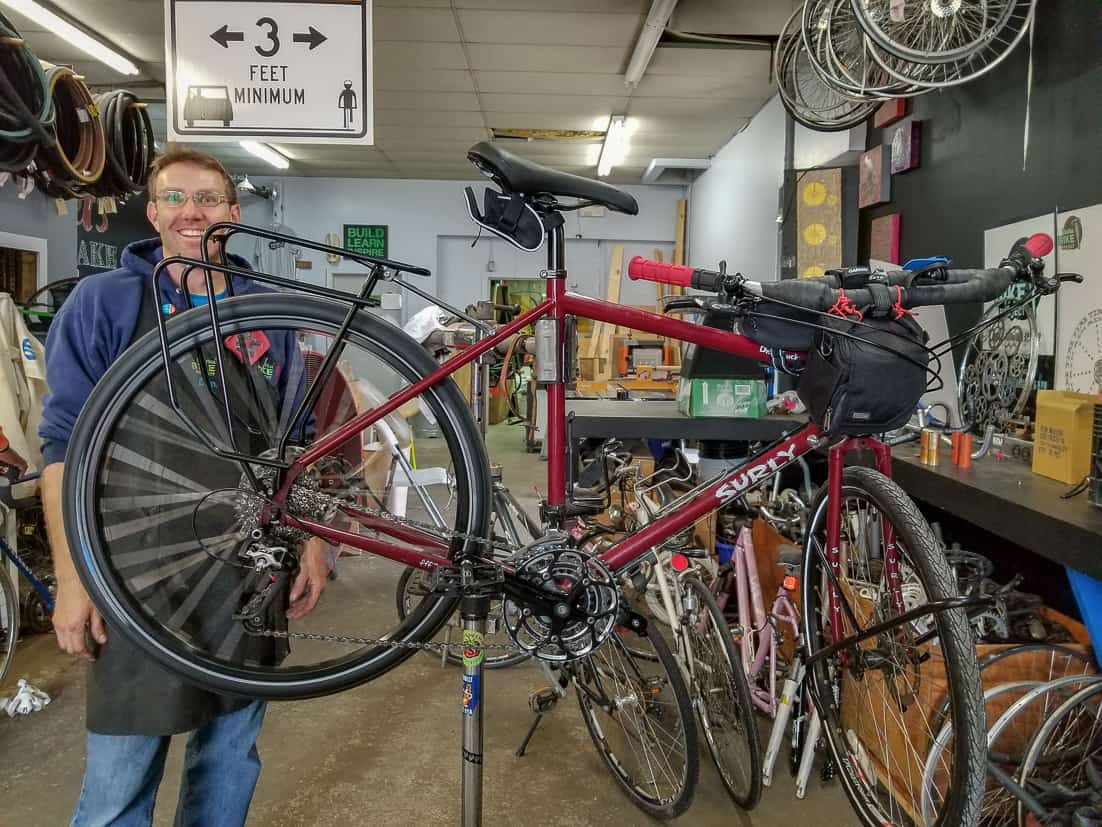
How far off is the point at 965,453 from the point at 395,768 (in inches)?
74.7

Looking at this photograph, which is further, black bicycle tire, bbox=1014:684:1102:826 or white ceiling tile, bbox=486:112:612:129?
white ceiling tile, bbox=486:112:612:129

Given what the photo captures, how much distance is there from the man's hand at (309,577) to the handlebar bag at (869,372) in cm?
97

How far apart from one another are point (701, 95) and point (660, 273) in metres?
5.56

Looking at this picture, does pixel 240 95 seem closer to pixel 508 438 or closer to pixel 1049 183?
pixel 1049 183

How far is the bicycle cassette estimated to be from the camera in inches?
49.4

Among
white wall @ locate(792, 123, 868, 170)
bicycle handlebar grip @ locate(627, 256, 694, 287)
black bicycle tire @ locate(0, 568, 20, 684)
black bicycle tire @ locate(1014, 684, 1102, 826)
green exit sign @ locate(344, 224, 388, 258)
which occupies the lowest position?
black bicycle tire @ locate(0, 568, 20, 684)

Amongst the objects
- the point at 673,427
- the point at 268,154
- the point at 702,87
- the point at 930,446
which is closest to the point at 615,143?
the point at 702,87

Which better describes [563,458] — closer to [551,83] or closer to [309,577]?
[309,577]

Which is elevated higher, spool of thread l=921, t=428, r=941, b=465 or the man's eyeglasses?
the man's eyeglasses

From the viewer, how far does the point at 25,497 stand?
104 inches

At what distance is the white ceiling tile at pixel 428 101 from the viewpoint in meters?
6.06

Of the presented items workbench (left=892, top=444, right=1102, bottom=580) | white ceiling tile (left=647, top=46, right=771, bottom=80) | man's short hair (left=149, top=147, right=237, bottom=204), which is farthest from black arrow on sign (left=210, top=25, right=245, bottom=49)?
white ceiling tile (left=647, top=46, right=771, bottom=80)

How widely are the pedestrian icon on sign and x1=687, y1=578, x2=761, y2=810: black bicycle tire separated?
198 centimetres

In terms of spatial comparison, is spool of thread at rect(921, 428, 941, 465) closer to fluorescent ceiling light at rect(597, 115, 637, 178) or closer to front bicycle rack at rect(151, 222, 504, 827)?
front bicycle rack at rect(151, 222, 504, 827)
